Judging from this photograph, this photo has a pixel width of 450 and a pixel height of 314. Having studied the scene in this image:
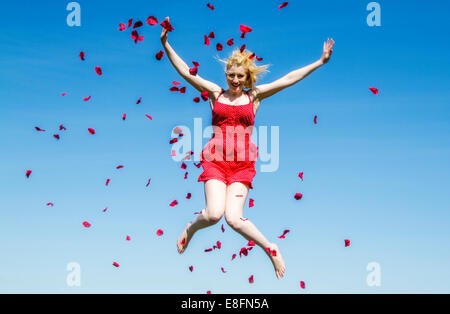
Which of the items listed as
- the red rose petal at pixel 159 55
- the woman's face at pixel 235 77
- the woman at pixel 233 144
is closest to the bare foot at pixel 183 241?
the woman at pixel 233 144

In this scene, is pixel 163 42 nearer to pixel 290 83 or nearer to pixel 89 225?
pixel 290 83

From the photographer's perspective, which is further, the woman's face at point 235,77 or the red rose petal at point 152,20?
the red rose petal at point 152,20

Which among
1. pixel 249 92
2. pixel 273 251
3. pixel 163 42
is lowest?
pixel 273 251

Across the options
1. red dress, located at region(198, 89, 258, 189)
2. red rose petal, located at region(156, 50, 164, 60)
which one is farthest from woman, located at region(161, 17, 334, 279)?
red rose petal, located at region(156, 50, 164, 60)

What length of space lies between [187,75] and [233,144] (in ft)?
4.46

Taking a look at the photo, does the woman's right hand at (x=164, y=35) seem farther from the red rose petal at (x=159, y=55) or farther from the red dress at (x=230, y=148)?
→ the red dress at (x=230, y=148)

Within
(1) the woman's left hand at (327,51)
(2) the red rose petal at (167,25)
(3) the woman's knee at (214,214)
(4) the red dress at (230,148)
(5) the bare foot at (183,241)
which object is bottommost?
(5) the bare foot at (183,241)

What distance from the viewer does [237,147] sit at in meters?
9.09

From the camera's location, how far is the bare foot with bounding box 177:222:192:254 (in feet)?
31.5

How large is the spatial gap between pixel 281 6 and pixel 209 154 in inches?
102

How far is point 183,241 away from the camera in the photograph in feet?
31.9

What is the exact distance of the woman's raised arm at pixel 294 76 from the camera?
9.41 m

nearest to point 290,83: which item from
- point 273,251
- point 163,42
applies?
point 163,42

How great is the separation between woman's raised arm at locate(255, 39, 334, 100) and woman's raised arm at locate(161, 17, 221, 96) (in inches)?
28.9
